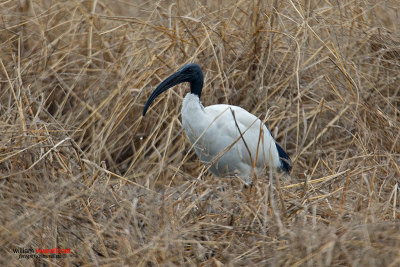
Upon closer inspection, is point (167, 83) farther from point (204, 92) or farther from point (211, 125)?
point (204, 92)

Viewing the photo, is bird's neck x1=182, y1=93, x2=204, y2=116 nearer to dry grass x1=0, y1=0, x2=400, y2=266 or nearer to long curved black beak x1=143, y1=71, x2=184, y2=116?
long curved black beak x1=143, y1=71, x2=184, y2=116

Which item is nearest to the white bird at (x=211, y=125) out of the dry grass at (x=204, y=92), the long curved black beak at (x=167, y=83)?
the long curved black beak at (x=167, y=83)

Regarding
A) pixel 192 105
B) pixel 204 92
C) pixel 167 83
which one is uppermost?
pixel 167 83

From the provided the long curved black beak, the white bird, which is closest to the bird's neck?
the white bird

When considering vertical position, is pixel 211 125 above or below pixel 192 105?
below

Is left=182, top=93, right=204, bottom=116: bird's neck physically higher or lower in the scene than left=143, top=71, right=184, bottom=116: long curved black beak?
lower

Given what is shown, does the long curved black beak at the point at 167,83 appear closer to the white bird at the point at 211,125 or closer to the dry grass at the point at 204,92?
the white bird at the point at 211,125

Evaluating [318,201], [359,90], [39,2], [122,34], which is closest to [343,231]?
[318,201]

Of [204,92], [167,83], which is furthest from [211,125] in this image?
[204,92]

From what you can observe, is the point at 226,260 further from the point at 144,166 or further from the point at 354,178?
the point at 144,166

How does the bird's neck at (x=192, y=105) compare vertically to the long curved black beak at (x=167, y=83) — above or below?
below

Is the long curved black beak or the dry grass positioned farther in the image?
the long curved black beak

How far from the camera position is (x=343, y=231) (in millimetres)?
2596

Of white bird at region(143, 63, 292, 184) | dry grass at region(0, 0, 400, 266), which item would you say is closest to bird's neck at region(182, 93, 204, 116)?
white bird at region(143, 63, 292, 184)
